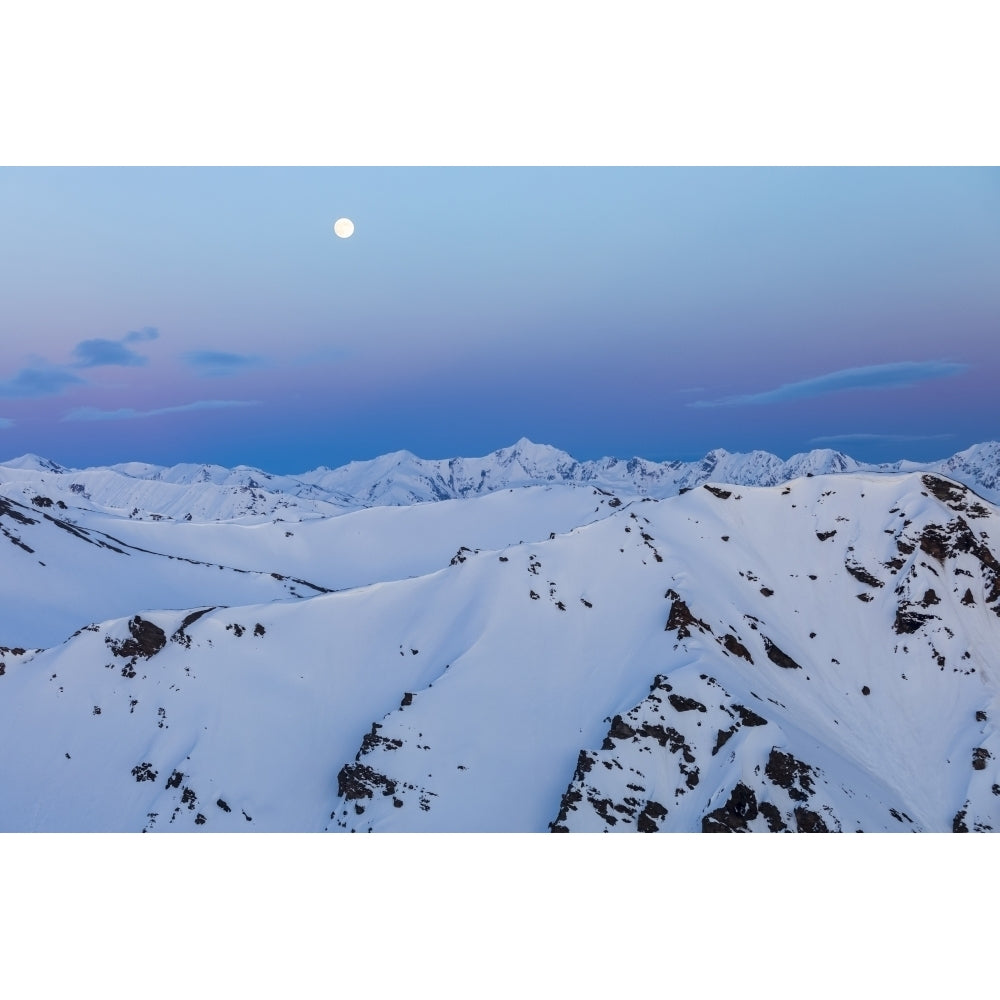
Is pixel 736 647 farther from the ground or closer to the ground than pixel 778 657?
farther from the ground

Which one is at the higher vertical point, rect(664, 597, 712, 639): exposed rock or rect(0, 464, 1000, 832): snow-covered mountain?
rect(664, 597, 712, 639): exposed rock

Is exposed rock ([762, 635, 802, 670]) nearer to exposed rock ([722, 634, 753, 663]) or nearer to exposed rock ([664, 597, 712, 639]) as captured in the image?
exposed rock ([722, 634, 753, 663])

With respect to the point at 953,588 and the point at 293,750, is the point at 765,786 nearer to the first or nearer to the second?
the point at 293,750

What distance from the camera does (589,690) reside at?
4947 centimetres

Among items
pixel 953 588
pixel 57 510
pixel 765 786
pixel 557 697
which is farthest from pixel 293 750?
pixel 57 510

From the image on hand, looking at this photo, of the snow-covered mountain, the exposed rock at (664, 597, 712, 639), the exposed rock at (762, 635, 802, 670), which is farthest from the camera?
the exposed rock at (762, 635, 802, 670)

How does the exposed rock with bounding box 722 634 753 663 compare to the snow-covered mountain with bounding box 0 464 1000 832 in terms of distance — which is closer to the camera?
the snow-covered mountain with bounding box 0 464 1000 832

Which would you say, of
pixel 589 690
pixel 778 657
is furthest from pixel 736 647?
pixel 589 690

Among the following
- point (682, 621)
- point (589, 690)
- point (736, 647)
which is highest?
point (682, 621)

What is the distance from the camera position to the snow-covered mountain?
41.4 meters

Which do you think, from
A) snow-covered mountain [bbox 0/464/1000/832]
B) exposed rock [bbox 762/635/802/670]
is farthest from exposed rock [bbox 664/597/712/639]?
exposed rock [bbox 762/635/802/670]

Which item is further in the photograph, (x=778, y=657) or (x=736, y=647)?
(x=778, y=657)

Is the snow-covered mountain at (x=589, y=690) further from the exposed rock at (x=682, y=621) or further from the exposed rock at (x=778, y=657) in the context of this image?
the exposed rock at (x=778, y=657)

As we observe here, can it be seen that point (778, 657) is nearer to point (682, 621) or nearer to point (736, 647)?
point (736, 647)
